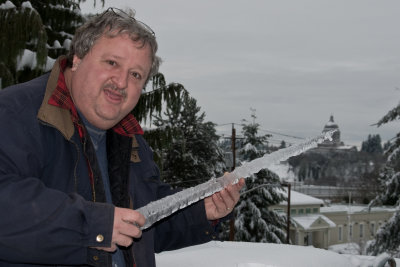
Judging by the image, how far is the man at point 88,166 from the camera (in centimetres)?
125

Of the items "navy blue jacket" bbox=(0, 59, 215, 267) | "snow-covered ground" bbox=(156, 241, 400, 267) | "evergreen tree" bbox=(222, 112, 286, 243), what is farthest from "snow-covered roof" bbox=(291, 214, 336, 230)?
"navy blue jacket" bbox=(0, 59, 215, 267)

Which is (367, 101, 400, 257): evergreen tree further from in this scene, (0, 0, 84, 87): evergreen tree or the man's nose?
the man's nose

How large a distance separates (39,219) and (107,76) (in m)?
0.66

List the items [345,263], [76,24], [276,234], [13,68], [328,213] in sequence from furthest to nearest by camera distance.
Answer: [328,213] < [276,234] < [76,24] < [13,68] < [345,263]

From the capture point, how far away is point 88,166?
1721 mm

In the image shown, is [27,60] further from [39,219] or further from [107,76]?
[39,219]

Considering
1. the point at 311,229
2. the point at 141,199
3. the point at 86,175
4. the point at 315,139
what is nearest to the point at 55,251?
the point at 86,175

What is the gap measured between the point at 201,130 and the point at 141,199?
23039mm

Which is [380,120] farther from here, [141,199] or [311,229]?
[311,229]

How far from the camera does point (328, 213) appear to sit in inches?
2047

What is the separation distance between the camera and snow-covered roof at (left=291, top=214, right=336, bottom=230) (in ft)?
145

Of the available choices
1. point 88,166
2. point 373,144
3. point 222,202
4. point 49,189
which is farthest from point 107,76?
point 373,144

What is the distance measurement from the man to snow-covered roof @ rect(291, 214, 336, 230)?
4307cm

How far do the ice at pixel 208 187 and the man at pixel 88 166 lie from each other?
0.30 ft
